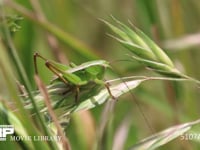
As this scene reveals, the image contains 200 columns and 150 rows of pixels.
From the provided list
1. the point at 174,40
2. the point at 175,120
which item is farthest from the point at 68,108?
the point at 174,40

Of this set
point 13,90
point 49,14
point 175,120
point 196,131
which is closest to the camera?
point 13,90

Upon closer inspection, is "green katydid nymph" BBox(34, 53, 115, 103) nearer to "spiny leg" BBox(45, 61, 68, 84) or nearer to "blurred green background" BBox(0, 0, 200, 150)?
"spiny leg" BBox(45, 61, 68, 84)

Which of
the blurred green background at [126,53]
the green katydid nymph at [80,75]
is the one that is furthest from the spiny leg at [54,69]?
the blurred green background at [126,53]

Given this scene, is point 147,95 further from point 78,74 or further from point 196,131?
point 78,74

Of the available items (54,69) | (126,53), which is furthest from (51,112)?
(126,53)

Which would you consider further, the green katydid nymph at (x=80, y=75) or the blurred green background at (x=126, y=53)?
the blurred green background at (x=126, y=53)

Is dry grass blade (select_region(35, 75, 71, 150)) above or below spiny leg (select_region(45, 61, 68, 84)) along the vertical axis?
below

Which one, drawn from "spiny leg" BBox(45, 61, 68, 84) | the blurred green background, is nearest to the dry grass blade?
"spiny leg" BBox(45, 61, 68, 84)

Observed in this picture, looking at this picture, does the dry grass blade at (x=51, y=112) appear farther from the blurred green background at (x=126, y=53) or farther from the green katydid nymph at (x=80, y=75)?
the blurred green background at (x=126, y=53)
